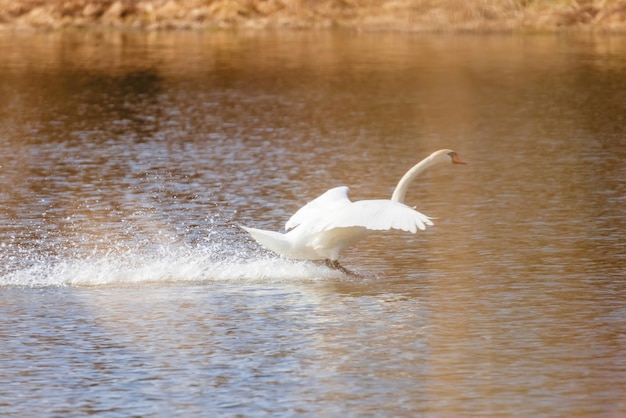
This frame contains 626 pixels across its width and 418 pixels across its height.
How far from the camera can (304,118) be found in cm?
2442

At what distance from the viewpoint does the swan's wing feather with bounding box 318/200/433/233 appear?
10586 millimetres

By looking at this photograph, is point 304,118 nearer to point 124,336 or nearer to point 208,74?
point 208,74

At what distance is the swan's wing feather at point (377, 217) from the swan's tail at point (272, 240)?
0.32m

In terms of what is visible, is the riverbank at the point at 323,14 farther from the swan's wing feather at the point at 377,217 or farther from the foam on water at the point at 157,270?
the swan's wing feather at the point at 377,217

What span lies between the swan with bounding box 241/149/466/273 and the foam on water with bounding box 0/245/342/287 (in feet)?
1.17

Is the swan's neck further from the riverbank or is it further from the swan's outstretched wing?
the riverbank

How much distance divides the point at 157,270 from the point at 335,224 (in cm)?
182

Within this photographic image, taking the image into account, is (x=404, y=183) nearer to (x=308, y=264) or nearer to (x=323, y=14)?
(x=308, y=264)

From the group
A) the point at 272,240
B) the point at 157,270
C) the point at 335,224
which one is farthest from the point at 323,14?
the point at 335,224

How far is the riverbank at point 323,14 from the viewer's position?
145ft

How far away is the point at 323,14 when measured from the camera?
47719 millimetres

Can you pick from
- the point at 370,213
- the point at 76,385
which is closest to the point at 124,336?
the point at 76,385

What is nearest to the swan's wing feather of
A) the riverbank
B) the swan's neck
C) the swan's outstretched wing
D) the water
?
the swan's outstretched wing

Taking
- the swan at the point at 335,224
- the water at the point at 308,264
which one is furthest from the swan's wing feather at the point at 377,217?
the water at the point at 308,264
